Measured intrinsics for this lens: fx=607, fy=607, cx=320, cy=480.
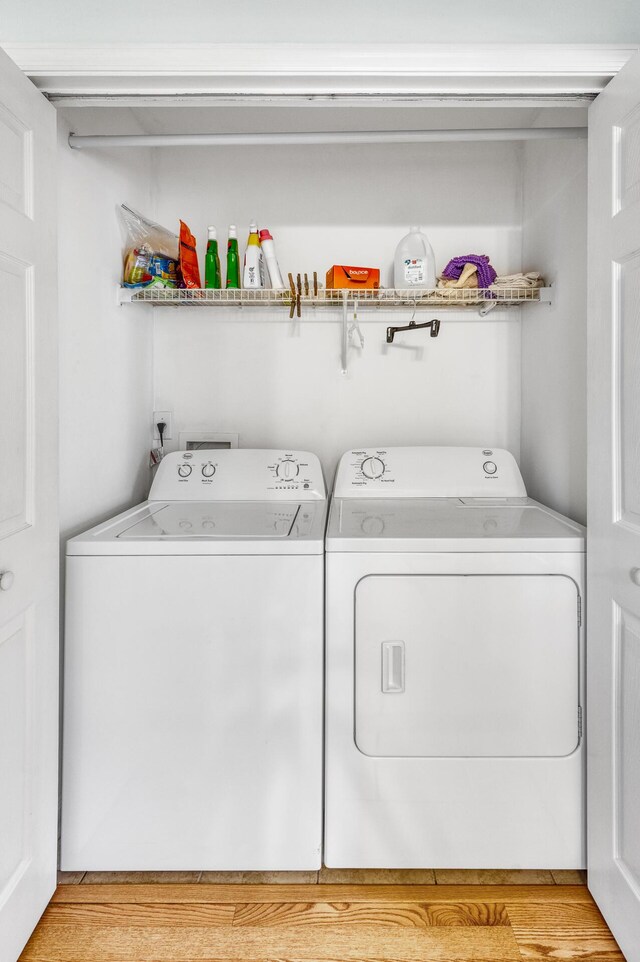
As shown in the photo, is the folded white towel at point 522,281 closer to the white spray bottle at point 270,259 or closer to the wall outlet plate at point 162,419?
the white spray bottle at point 270,259

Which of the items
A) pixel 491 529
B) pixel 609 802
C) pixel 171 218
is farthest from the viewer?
pixel 171 218

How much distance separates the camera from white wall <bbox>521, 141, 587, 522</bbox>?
189 centimetres

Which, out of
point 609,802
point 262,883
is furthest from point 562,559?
point 262,883

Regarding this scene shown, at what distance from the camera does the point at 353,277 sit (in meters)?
2.22

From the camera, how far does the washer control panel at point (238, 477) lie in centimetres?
220

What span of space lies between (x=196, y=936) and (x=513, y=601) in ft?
3.58

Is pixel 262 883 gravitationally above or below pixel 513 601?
below

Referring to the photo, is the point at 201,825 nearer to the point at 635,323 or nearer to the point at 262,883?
the point at 262,883

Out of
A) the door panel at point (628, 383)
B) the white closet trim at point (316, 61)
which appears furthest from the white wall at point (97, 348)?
the door panel at point (628, 383)

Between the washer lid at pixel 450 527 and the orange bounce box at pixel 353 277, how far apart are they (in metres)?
0.80

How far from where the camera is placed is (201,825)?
1539 mm

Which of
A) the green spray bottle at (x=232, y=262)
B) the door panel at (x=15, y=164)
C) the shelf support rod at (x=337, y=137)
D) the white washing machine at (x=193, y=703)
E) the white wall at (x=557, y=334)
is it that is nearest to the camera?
the door panel at (x=15, y=164)

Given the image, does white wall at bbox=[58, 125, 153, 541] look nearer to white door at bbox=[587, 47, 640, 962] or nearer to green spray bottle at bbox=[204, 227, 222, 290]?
green spray bottle at bbox=[204, 227, 222, 290]

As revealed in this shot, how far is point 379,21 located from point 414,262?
935 mm
